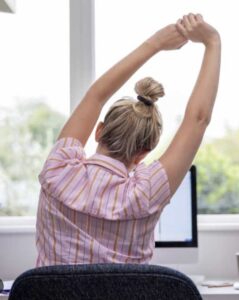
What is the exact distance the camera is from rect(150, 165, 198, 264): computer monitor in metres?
2.47

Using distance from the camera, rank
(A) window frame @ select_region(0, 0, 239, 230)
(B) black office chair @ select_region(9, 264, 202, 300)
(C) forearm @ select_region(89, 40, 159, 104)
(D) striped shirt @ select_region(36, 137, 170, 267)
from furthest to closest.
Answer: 1. (A) window frame @ select_region(0, 0, 239, 230)
2. (C) forearm @ select_region(89, 40, 159, 104)
3. (D) striped shirt @ select_region(36, 137, 170, 267)
4. (B) black office chair @ select_region(9, 264, 202, 300)

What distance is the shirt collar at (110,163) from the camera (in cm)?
137

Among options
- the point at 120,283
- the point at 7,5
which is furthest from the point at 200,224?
the point at 120,283

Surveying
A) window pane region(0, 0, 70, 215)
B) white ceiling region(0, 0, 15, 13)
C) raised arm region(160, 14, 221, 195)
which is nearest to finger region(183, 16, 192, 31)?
raised arm region(160, 14, 221, 195)

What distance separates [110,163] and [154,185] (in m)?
0.11

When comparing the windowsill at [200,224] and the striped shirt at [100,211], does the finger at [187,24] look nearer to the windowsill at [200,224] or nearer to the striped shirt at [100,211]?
the striped shirt at [100,211]

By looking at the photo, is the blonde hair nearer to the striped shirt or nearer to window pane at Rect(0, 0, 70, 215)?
the striped shirt

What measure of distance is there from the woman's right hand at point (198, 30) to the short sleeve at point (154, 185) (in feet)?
1.12

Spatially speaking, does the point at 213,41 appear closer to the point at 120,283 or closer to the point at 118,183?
the point at 118,183

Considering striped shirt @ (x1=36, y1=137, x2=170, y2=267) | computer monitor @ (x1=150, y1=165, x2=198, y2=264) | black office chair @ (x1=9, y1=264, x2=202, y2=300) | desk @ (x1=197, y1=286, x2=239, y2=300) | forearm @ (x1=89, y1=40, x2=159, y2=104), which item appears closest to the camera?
black office chair @ (x1=9, y1=264, x2=202, y2=300)

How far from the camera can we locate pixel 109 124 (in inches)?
55.4

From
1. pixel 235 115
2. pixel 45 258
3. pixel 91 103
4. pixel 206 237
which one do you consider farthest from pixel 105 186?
pixel 235 115

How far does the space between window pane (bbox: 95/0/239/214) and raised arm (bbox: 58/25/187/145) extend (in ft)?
4.32

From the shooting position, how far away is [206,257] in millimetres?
2729
